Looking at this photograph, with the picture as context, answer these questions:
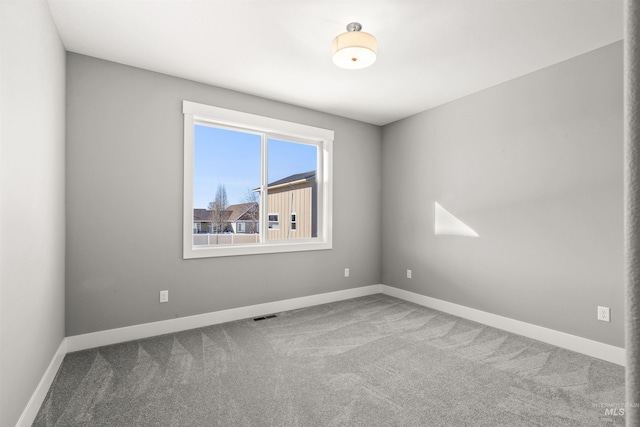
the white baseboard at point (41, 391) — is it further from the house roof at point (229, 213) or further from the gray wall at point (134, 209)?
the house roof at point (229, 213)

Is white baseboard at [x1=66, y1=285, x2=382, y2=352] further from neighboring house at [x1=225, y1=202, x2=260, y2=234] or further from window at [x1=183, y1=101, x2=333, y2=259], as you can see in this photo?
neighboring house at [x1=225, y1=202, x2=260, y2=234]

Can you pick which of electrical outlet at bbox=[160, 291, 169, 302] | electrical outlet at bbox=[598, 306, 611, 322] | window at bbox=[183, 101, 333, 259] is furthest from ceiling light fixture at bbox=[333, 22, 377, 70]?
electrical outlet at bbox=[598, 306, 611, 322]

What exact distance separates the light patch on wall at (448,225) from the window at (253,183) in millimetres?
1383

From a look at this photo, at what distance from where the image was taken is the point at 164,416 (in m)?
1.90

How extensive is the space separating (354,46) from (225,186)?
2130 mm

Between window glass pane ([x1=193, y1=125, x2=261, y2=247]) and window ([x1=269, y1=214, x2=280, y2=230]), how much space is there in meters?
0.18

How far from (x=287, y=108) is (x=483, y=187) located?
8.09 feet

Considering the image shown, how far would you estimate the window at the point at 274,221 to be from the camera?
404 cm

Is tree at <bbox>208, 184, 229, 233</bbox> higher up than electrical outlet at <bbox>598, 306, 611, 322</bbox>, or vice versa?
tree at <bbox>208, 184, 229, 233</bbox>

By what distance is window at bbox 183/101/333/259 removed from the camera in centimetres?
345

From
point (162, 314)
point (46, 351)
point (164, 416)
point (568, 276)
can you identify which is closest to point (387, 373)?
point (164, 416)

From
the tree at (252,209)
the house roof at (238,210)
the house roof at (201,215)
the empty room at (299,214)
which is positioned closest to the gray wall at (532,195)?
the empty room at (299,214)

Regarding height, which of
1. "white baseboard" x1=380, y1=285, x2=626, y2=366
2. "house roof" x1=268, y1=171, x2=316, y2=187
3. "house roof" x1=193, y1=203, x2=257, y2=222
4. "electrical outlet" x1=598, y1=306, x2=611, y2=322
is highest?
"house roof" x1=268, y1=171, x2=316, y2=187

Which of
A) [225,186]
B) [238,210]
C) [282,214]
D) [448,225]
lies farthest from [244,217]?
[448,225]
